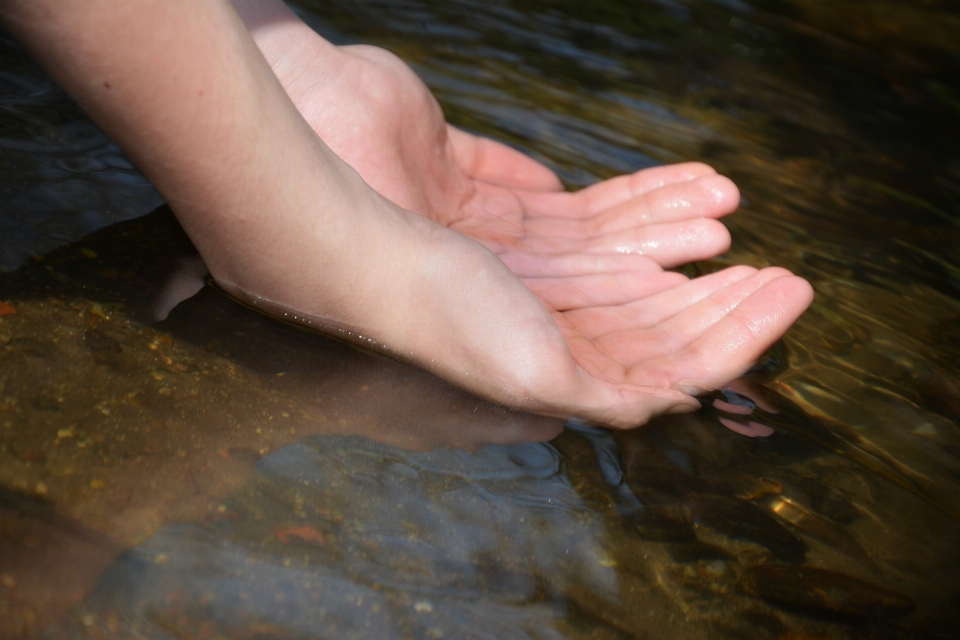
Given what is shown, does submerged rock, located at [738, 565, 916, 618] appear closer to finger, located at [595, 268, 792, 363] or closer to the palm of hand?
the palm of hand

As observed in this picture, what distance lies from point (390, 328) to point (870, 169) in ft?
7.15

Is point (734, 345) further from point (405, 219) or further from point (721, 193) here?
point (405, 219)

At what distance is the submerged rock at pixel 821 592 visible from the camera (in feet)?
4.25

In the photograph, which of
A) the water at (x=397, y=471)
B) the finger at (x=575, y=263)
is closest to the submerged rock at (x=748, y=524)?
the water at (x=397, y=471)

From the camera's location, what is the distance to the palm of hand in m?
1.76

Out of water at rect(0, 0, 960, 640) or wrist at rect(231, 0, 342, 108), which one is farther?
wrist at rect(231, 0, 342, 108)

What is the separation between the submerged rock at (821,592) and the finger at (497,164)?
4.75 ft

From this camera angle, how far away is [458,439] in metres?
1.47

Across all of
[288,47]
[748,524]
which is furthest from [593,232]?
[748,524]

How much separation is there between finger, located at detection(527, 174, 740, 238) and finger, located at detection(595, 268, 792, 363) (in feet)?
1.19

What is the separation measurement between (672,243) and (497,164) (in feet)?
2.02

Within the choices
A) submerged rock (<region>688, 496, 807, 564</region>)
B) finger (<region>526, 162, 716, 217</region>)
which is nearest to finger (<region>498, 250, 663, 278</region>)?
finger (<region>526, 162, 716, 217</region>)

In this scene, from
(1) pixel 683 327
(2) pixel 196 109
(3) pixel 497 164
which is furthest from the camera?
(3) pixel 497 164

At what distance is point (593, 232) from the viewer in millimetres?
2266
